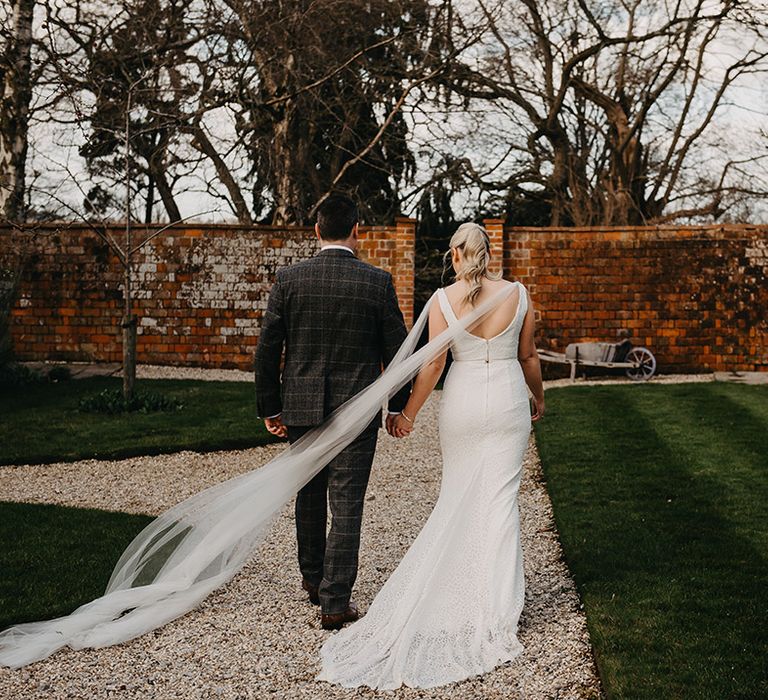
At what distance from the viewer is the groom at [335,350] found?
4020 millimetres

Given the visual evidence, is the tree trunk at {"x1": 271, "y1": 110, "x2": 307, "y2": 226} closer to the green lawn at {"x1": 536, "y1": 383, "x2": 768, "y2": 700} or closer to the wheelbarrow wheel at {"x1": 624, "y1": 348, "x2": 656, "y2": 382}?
the wheelbarrow wheel at {"x1": 624, "y1": 348, "x2": 656, "y2": 382}

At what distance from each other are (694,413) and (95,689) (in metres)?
8.30

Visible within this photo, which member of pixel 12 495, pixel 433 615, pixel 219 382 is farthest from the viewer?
pixel 219 382

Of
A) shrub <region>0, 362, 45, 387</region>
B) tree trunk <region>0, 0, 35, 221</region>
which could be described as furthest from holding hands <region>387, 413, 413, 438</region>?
tree trunk <region>0, 0, 35, 221</region>

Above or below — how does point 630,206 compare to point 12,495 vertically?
above

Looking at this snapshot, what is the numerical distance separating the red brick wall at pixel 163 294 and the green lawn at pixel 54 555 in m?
8.03

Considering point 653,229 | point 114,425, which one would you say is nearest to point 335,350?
point 114,425

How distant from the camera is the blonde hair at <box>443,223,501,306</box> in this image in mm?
3938

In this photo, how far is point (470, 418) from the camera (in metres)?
4.02

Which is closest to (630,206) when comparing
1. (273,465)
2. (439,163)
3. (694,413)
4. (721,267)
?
(439,163)

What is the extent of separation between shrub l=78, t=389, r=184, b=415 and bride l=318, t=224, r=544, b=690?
6836mm

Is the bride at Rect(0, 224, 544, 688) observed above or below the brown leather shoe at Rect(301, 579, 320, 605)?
above

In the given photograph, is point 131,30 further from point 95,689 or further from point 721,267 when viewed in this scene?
point 95,689

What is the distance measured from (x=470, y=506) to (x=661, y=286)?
11420mm
